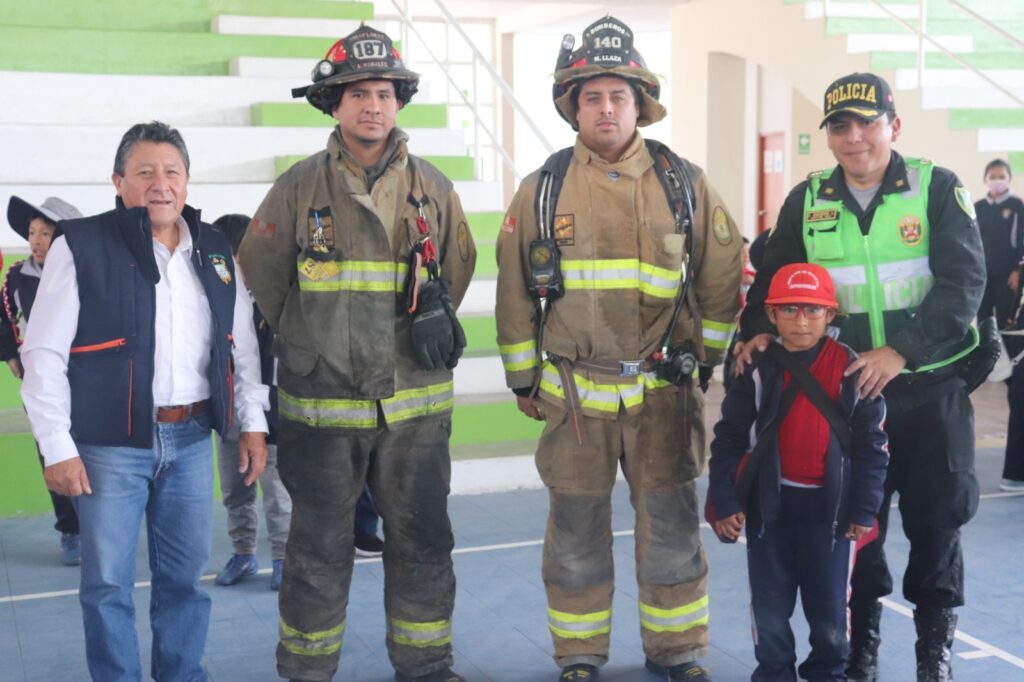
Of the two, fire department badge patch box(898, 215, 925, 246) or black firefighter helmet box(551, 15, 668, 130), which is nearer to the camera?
fire department badge patch box(898, 215, 925, 246)

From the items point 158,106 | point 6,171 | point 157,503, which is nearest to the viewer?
point 157,503

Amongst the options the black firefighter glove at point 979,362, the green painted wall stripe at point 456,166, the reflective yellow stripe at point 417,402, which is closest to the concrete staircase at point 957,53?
the green painted wall stripe at point 456,166

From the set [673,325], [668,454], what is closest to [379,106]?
[673,325]

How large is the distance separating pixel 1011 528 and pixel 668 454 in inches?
106

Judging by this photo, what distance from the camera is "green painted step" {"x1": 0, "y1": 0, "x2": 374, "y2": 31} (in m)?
9.49

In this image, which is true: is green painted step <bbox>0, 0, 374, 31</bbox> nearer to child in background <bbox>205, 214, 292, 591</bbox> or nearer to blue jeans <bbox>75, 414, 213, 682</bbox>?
child in background <bbox>205, 214, 292, 591</bbox>

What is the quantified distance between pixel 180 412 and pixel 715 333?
5.71 ft

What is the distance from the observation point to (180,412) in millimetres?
3244

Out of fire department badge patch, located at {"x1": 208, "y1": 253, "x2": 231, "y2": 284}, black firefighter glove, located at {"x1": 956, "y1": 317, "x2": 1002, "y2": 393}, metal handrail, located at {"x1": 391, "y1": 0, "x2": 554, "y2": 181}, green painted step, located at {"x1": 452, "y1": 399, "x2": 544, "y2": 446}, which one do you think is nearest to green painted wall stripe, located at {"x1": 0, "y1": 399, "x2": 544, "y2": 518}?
green painted step, located at {"x1": 452, "y1": 399, "x2": 544, "y2": 446}

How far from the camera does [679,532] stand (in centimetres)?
378

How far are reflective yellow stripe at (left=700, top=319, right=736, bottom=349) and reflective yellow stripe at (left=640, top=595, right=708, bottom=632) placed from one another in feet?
2.81

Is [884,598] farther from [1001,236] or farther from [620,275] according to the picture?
[1001,236]

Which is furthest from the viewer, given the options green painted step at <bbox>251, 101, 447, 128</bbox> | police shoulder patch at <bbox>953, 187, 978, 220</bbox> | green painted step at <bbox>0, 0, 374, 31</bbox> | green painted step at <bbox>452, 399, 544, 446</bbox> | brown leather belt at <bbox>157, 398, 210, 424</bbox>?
green painted step at <bbox>0, 0, 374, 31</bbox>

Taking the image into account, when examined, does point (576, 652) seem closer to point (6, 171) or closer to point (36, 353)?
point (36, 353)
